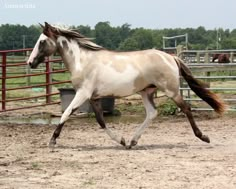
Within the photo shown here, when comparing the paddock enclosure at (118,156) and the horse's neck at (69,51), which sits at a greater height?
the horse's neck at (69,51)

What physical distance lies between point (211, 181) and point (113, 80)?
271 cm

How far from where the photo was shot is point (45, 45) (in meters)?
7.49

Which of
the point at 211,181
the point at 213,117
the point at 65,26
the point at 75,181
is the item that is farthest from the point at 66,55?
the point at 213,117

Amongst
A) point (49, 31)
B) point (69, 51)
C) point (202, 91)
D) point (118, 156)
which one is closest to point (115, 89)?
point (69, 51)

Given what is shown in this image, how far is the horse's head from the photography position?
745 cm

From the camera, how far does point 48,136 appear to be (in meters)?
8.42

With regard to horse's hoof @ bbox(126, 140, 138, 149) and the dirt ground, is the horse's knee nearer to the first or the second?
the dirt ground

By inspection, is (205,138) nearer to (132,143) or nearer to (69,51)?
(132,143)

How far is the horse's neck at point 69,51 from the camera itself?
24.5 feet

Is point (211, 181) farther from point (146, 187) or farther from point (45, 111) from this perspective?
point (45, 111)

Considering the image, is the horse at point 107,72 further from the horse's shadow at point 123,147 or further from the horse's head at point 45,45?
the horse's shadow at point 123,147

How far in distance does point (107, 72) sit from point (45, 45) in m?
1.06

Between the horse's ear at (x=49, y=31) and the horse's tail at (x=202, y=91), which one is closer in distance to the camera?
the horse's ear at (x=49, y=31)

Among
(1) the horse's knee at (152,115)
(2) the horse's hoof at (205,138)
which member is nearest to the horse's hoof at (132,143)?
(1) the horse's knee at (152,115)
